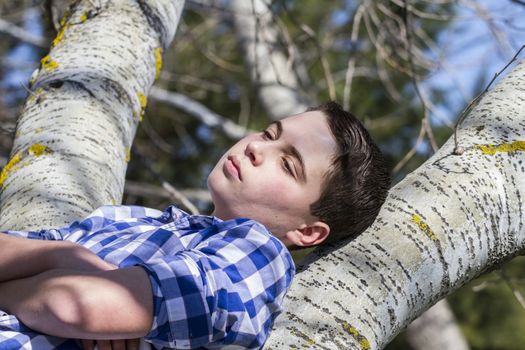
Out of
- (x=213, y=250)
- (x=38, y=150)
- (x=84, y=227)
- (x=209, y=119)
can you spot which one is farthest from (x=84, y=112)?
(x=209, y=119)

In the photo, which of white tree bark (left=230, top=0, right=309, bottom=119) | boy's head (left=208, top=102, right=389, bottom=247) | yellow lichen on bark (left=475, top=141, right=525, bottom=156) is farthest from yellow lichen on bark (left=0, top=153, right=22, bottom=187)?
white tree bark (left=230, top=0, right=309, bottom=119)

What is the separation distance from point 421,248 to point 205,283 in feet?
1.55

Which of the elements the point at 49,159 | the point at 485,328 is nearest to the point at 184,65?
the point at 485,328

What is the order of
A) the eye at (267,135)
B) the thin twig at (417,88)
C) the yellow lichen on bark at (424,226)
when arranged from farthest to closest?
the thin twig at (417,88) < the eye at (267,135) < the yellow lichen on bark at (424,226)

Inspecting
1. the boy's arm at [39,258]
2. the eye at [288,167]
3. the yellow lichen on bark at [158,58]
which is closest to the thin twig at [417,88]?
the yellow lichen on bark at [158,58]

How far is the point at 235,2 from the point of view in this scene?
17.2ft

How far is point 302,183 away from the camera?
5.11 ft

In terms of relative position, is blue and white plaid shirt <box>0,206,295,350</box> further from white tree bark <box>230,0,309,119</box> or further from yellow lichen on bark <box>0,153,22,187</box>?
white tree bark <box>230,0,309,119</box>

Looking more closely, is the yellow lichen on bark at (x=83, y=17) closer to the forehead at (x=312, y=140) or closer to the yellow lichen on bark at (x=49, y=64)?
the yellow lichen on bark at (x=49, y=64)

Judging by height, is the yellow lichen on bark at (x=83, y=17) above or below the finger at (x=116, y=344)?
above

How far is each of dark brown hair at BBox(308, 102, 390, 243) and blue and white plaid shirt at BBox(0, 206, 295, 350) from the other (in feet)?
0.68

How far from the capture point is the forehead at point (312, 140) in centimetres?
157

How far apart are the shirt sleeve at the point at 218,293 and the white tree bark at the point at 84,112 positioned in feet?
1.85

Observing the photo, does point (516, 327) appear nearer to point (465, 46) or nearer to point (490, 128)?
point (465, 46)
